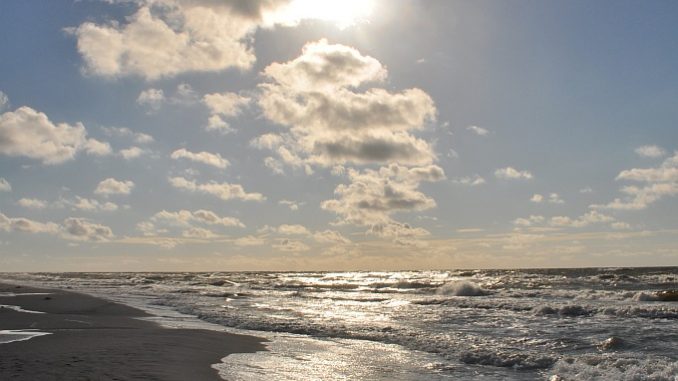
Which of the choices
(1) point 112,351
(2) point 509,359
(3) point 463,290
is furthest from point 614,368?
(3) point 463,290

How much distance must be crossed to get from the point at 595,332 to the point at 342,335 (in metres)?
7.89

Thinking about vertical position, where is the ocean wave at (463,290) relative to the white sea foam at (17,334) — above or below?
below

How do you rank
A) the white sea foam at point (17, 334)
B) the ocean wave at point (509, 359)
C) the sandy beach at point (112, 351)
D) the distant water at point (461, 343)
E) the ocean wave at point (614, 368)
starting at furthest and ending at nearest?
the white sea foam at point (17, 334)
the ocean wave at point (509, 359)
the distant water at point (461, 343)
the ocean wave at point (614, 368)
the sandy beach at point (112, 351)

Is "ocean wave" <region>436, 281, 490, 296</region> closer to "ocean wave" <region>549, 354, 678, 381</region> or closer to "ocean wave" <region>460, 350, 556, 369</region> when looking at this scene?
"ocean wave" <region>460, 350, 556, 369</region>

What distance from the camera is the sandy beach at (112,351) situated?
9.62 m

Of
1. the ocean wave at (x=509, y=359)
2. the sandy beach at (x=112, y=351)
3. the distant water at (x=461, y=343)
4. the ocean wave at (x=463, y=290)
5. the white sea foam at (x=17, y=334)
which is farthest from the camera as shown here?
the ocean wave at (x=463, y=290)

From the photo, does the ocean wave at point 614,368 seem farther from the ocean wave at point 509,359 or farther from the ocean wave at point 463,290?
the ocean wave at point 463,290

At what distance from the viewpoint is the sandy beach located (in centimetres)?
962

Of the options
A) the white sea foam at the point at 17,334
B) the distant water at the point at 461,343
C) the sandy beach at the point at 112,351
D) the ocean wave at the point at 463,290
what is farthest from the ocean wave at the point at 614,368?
the ocean wave at the point at 463,290

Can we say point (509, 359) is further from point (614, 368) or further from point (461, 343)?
point (461, 343)

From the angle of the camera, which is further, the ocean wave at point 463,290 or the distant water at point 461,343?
the ocean wave at point 463,290

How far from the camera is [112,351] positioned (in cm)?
1193

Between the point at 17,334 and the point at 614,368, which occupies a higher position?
the point at 17,334

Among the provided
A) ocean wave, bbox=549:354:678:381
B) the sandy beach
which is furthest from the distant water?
the sandy beach
